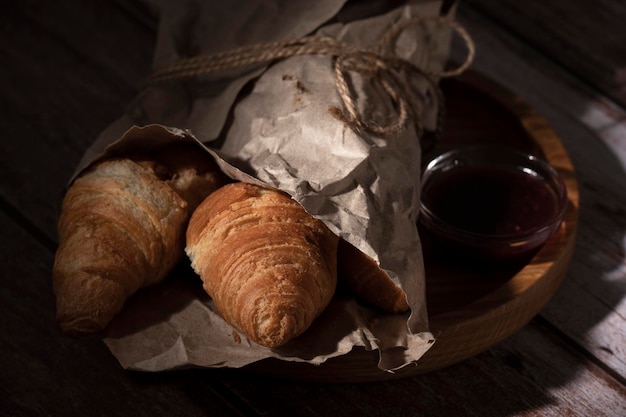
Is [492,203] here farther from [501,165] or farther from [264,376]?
[264,376]

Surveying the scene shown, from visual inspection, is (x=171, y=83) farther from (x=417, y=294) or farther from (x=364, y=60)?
(x=417, y=294)

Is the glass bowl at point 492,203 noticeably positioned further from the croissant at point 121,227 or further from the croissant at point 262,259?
the croissant at point 121,227

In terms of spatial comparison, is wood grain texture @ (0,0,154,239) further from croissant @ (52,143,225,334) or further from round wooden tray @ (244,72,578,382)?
round wooden tray @ (244,72,578,382)

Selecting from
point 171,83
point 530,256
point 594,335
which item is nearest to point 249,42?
point 171,83

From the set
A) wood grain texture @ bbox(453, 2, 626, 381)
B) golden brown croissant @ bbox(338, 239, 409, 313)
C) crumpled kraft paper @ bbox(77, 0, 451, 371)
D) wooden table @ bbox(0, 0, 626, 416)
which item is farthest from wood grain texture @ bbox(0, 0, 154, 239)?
wood grain texture @ bbox(453, 2, 626, 381)

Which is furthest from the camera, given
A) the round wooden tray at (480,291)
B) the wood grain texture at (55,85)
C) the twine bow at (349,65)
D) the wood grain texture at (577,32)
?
the wood grain texture at (577,32)

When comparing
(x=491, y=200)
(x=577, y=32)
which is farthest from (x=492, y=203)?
(x=577, y=32)

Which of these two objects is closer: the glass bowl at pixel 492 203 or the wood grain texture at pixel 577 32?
the glass bowl at pixel 492 203

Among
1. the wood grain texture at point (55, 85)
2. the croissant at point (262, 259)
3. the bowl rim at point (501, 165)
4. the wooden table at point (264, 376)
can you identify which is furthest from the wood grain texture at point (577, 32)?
the croissant at point (262, 259)
